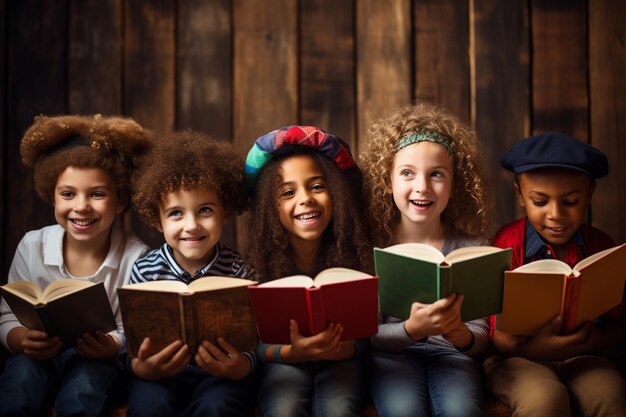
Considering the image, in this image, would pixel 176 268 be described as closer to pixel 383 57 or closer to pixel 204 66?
pixel 204 66

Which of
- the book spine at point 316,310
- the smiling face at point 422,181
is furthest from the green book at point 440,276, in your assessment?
the smiling face at point 422,181

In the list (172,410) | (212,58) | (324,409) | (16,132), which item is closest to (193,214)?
(172,410)

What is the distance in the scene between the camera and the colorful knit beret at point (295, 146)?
2.19m

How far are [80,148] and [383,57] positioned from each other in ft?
4.27

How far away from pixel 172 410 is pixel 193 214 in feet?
2.01

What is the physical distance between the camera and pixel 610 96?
2.73 m

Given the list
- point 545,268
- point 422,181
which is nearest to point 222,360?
point 422,181

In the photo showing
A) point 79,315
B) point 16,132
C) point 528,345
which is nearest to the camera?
point 79,315

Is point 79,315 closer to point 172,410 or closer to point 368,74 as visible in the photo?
point 172,410

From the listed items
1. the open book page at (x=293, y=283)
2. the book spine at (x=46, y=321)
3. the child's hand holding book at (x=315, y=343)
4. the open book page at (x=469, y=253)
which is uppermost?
the open book page at (x=469, y=253)

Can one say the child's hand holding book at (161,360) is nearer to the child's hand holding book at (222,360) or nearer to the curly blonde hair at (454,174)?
the child's hand holding book at (222,360)

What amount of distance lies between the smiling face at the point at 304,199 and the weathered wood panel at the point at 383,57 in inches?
24.9

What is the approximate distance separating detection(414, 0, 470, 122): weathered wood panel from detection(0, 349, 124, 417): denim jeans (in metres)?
1.68

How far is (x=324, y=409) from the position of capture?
6.24 ft
